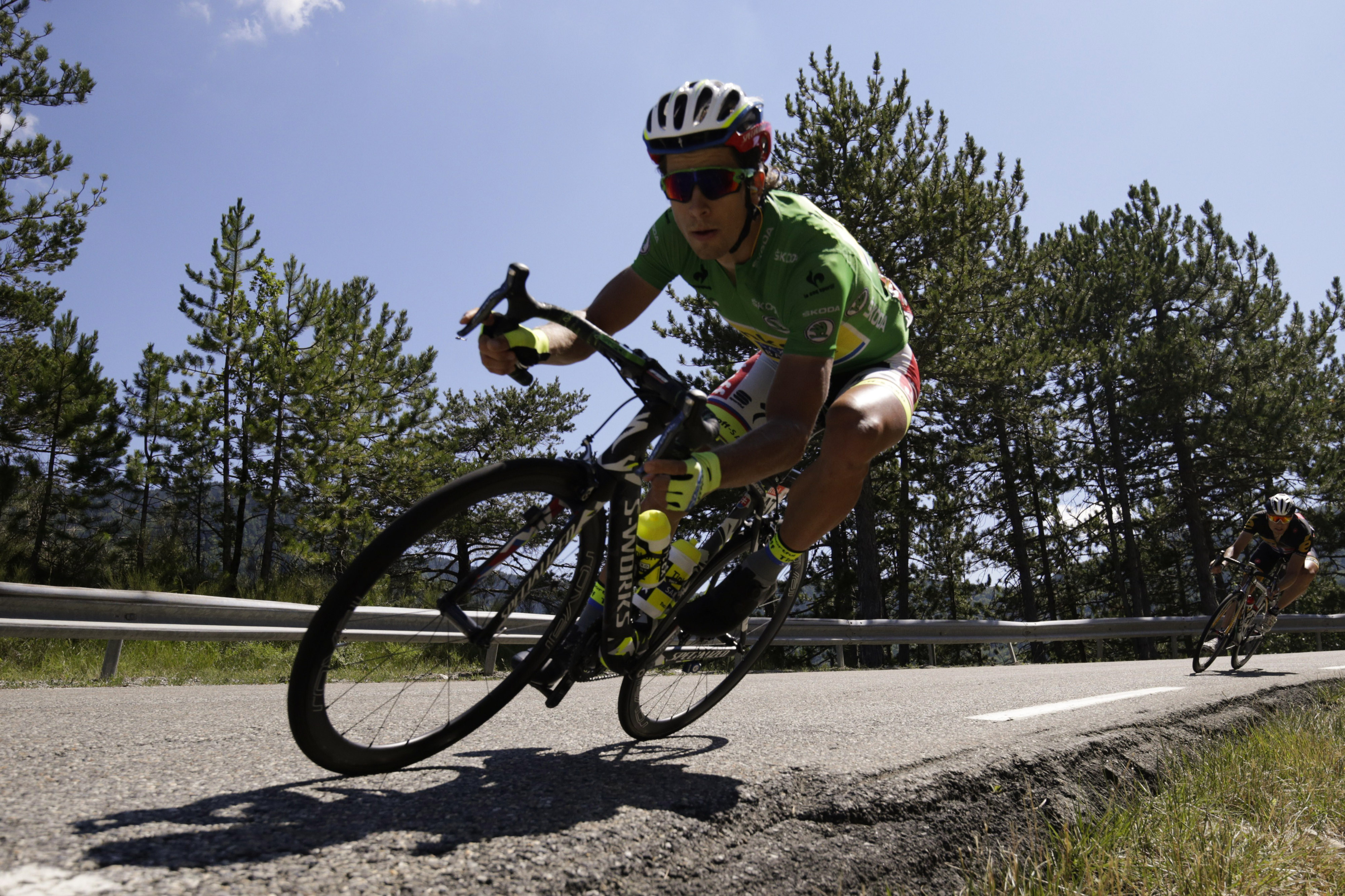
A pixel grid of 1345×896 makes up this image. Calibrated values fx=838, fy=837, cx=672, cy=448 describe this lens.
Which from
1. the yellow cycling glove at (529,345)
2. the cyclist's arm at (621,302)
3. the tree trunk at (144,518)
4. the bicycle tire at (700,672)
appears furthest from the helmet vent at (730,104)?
the tree trunk at (144,518)

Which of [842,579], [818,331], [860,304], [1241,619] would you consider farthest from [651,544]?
[842,579]

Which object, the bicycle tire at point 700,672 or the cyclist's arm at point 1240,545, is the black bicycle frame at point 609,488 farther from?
the cyclist's arm at point 1240,545

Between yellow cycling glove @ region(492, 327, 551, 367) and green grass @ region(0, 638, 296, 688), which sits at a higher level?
yellow cycling glove @ region(492, 327, 551, 367)

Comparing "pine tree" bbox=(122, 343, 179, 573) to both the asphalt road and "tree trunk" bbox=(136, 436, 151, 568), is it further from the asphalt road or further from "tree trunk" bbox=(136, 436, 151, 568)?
the asphalt road

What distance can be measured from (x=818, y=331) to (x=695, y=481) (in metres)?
0.64

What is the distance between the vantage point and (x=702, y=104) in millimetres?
2588

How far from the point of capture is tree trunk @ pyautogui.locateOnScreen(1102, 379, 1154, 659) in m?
30.0

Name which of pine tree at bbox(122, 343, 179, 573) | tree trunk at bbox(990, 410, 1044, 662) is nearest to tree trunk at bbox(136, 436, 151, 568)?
pine tree at bbox(122, 343, 179, 573)

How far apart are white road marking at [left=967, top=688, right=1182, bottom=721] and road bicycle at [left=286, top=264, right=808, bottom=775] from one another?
1.44 metres

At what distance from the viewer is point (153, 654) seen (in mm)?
6980

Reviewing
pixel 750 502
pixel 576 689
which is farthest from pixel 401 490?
pixel 750 502

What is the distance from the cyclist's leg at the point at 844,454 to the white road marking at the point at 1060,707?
1.15 m

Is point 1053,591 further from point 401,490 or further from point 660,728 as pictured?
point 660,728

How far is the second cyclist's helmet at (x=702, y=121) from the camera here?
8.41 feet
